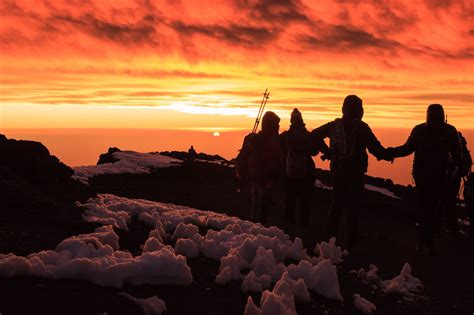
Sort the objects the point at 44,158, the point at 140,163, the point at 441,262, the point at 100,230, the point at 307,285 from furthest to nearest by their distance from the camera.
Answer: the point at 140,163 → the point at 44,158 → the point at 441,262 → the point at 100,230 → the point at 307,285

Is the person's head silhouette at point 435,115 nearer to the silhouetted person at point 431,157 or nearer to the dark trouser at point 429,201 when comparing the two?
the silhouetted person at point 431,157

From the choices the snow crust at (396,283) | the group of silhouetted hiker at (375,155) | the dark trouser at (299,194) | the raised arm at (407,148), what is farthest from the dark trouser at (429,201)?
the dark trouser at (299,194)

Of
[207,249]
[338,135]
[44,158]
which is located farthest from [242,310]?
[44,158]

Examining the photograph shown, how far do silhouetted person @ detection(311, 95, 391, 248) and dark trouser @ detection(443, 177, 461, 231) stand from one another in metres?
3.99

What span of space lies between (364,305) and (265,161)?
5.85 m

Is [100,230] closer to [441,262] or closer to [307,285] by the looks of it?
[307,285]

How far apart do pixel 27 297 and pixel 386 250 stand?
304 inches

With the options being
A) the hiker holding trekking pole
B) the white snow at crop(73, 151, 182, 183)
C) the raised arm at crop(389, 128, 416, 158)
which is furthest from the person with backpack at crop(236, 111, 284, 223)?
the white snow at crop(73, 151, 182, 183)

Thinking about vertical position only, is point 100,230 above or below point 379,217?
above

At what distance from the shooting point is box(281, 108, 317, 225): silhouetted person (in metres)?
13.2

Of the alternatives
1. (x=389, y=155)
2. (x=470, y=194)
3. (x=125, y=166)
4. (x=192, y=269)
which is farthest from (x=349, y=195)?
(x=125, y=166)

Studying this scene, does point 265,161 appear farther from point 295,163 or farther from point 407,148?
point 407,148

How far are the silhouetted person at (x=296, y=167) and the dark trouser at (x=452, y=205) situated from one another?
11.3ft

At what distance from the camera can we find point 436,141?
1040cm
